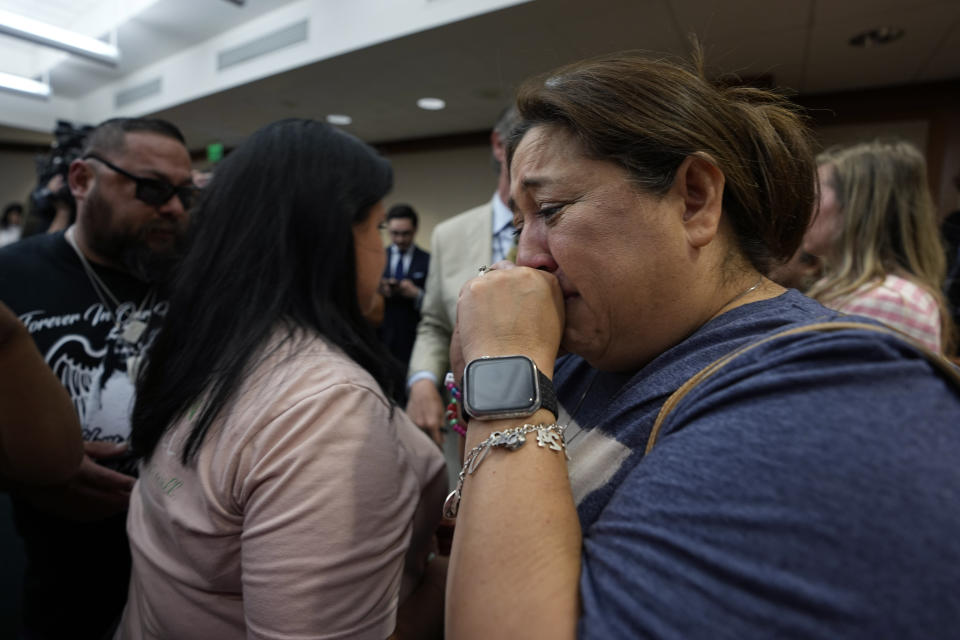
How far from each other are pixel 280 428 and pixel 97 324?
1.19m

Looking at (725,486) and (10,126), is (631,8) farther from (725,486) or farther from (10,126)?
(10,126)

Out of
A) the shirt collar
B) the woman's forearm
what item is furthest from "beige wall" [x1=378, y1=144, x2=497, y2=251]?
the woman's forearm

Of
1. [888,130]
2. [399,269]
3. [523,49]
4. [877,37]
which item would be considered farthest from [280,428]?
[888,130]

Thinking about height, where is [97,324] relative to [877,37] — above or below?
below

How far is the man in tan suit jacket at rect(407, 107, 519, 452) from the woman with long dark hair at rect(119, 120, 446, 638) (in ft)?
3.18

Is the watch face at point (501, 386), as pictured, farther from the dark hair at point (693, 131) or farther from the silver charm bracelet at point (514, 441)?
the dark hair at point (693, 131)

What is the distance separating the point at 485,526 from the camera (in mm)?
611

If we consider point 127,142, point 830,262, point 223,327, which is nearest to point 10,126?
point 127,142

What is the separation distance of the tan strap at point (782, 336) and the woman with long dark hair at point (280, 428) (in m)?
0.50

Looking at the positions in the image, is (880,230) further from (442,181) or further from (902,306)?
(442,181)

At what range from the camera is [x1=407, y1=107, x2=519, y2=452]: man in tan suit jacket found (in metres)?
2.27

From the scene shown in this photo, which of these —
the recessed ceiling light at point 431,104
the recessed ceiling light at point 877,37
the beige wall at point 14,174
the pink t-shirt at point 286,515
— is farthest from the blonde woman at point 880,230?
the beige wall at point 14,174

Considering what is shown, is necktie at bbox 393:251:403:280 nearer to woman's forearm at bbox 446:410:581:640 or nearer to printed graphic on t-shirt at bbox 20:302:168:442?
printed graphic on t-shirt at bbox 20:302:168:442

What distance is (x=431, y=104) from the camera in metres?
6.08
